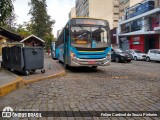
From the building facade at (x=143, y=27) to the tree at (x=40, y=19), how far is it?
850 inches

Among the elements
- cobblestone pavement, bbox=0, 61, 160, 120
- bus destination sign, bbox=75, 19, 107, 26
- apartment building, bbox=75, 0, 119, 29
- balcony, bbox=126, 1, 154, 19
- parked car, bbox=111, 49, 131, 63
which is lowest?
cobblestone pavement, bbox=0, 61, 160, 120

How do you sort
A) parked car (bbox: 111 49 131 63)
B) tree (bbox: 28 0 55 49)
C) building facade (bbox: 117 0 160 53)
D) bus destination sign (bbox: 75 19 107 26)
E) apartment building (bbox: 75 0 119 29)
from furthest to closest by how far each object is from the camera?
apartment building (bbox: 75 0 119 29), tree (bbox: 28 0 55 49), building facade (bbox: 117 0 160 53), parked car (bbox: 111 49 131 63), bus destination sign (bbox: 75 19 107 26)

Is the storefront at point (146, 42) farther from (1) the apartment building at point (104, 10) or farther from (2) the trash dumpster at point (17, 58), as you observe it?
(1) the apartment building at point (104, 10)

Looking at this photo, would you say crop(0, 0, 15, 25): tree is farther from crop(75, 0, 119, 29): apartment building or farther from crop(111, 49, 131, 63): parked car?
crop(75, 0, 119, 29): apartment building

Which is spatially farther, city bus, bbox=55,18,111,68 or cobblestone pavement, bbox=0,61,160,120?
city bus, bbox=55,18,111,68

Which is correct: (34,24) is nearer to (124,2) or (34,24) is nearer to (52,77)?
(124,2)

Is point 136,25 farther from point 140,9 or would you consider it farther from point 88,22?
point 88,22

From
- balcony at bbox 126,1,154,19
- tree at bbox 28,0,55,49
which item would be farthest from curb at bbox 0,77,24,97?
tree at bbox 28,0,55,49

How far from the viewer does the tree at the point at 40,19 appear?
59750 millimetres

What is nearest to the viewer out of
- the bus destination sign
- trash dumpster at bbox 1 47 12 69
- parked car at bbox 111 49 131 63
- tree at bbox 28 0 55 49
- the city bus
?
trash dumpster at bbox 1 47 12 69

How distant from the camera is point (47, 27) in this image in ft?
200

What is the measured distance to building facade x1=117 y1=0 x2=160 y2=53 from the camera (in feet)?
118

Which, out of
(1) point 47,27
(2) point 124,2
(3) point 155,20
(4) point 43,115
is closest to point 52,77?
(4) point 43,115

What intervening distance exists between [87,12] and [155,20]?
46.1 m
